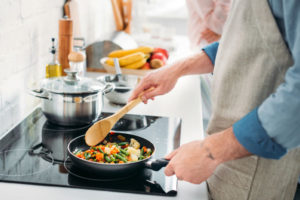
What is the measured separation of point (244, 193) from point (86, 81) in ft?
2.19

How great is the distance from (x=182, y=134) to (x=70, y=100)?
0.39 m

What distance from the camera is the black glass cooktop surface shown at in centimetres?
91

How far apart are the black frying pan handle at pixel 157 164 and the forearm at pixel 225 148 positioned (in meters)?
0.18

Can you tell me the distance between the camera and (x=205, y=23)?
2174 mm

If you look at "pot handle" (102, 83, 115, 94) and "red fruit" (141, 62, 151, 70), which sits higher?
"pot handle" (102, 83, 115, 94)

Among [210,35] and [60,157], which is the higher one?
[210,35]

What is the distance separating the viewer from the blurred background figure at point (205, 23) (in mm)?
2059

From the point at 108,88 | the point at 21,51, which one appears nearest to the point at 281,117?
the point at 108,88

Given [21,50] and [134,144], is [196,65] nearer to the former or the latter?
[134,144]

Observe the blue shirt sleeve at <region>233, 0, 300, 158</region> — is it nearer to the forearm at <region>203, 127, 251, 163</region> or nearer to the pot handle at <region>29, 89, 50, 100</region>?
the forearm at <region>203, 127, 251, 163</region>

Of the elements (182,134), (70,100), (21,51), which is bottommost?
(182,134)

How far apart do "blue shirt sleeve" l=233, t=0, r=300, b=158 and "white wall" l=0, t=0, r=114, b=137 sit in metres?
0.80

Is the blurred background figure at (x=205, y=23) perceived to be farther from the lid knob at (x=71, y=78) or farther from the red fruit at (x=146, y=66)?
the lid knob at (x=71, y=78)

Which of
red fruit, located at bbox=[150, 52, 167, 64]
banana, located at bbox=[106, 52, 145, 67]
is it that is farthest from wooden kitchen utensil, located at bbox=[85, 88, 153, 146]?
red fruit, located at bbox=[150, 52, 167, 64]
